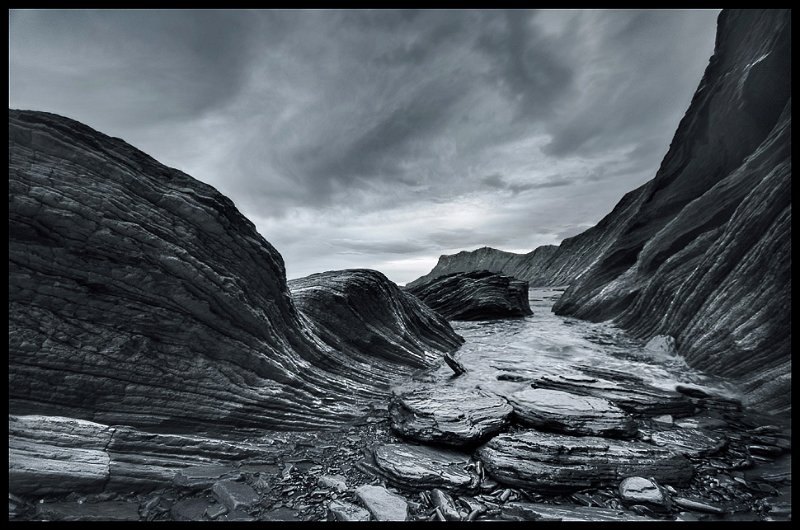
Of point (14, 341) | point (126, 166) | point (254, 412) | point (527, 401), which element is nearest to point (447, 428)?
point (527, 401)

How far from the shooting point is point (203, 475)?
208 inches

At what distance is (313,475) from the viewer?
5633 mm

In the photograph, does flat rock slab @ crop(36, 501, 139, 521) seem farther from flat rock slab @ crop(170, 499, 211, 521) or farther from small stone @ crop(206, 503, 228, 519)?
small stone @ crop(206, 503, 228, 519)

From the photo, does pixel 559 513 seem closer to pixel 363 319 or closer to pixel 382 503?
pixel 382 503

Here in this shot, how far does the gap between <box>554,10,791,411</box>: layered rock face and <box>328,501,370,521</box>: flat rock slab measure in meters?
10.5

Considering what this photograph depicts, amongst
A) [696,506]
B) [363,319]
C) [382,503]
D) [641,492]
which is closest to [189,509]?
[382,503]

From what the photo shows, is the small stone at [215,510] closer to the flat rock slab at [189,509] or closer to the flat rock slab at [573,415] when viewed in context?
the flat rock slab at [189,509]

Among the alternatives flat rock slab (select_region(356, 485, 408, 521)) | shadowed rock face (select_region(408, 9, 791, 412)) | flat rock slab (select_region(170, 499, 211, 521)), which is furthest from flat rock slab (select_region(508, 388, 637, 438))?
flat rock slab (select_region(170, 499, 211, 521))

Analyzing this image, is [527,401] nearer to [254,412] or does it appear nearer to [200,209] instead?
[254,412]

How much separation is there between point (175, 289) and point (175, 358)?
62.4 inches

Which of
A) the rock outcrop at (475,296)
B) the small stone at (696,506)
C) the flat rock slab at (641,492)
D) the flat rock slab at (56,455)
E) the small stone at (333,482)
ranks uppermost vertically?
the rock outcrop at (475,296)

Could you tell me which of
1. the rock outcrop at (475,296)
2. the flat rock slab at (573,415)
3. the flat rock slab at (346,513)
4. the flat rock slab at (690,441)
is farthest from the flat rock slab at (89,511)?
the rock outcrop at (475,296)

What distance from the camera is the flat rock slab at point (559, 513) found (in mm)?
4426

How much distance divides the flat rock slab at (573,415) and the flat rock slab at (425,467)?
2.09 metres
